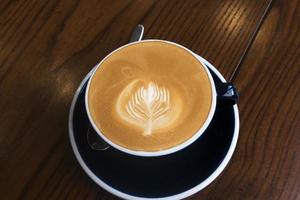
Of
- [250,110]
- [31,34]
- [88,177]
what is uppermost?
[250,110]

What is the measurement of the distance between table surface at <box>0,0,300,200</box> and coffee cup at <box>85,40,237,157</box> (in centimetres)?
9

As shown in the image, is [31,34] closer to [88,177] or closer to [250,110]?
[88,177]

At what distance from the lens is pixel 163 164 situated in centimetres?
55

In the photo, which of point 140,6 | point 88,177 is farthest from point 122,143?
point 140,6

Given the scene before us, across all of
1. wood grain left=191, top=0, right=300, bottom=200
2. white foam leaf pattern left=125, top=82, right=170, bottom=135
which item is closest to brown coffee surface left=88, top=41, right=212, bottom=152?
white foam leaf pattern left=125, top=82, right=170, bottom=135

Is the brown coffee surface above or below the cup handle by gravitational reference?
below

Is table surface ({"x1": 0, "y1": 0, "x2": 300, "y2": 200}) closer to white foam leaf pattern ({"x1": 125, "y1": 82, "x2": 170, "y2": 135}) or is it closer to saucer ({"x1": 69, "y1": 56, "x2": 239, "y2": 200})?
saucer ({"x1": 69, "y1": 56, "x2": 239, "y2": 200})

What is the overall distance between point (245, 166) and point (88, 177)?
25 cm

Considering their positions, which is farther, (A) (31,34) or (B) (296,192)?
(A) (31,34)

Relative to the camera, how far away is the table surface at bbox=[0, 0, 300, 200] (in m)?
0.55

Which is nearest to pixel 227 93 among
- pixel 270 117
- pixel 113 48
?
pixel 270 117

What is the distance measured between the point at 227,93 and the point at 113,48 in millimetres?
236

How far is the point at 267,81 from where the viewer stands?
24.1 inches

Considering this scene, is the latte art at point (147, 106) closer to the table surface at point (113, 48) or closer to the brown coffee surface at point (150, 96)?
the brown coffee surface at point (150, 96)
